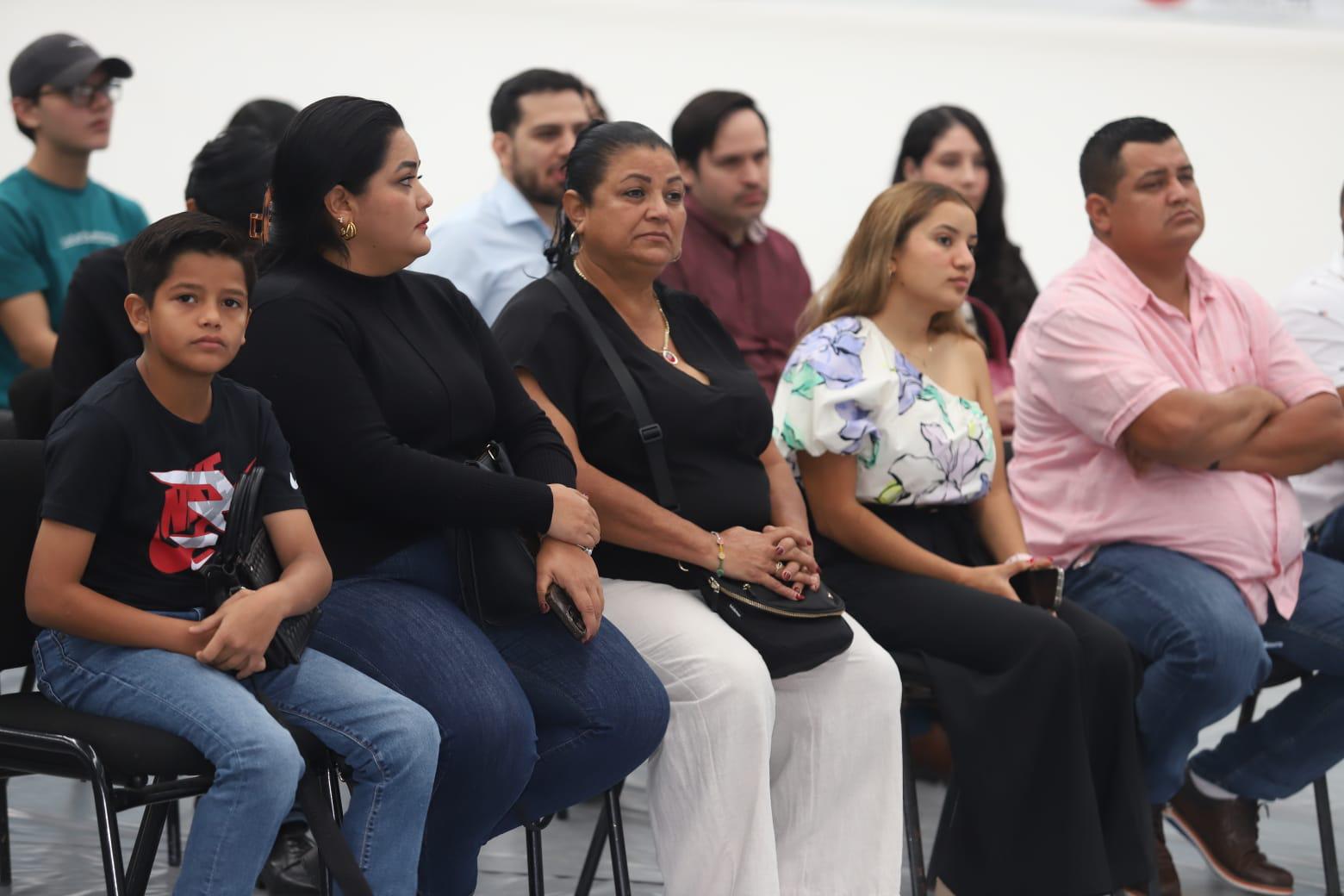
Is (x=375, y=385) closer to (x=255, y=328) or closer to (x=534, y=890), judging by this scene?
(x=255, y=328)

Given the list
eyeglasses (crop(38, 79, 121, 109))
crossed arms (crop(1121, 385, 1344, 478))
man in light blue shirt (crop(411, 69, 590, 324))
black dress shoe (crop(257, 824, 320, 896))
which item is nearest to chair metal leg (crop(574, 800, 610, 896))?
black dress shoe (crop(257, 824, 320, 896))

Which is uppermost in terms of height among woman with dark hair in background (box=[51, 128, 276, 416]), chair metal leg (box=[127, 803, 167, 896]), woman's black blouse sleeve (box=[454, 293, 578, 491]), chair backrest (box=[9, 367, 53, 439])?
woman with dark hair in background (box=[51, 128, 276, 416])

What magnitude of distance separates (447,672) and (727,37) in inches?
131

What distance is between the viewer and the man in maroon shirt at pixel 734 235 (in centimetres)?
382

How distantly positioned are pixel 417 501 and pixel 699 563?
20.2 inches

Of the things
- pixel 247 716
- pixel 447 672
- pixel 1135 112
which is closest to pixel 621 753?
pixel 447 672

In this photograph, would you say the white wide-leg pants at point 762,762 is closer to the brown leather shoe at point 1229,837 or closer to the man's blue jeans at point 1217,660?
the man's blue jeans at point 1217,660

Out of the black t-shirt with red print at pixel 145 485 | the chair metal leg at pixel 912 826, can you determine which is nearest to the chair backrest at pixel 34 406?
the black t-shirt with red print at pixel 145 485

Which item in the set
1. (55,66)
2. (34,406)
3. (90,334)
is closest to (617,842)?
(90,334)

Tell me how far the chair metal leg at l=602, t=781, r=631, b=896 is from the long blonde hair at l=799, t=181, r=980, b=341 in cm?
105

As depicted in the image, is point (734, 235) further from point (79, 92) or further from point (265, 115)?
point (79, 92)

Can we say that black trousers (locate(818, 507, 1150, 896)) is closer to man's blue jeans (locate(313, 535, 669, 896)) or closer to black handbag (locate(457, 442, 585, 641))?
man's blue jeans (locate(313, 535, 669, 896))

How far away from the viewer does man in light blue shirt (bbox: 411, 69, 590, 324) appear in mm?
3719

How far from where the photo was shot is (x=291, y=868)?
280cm
